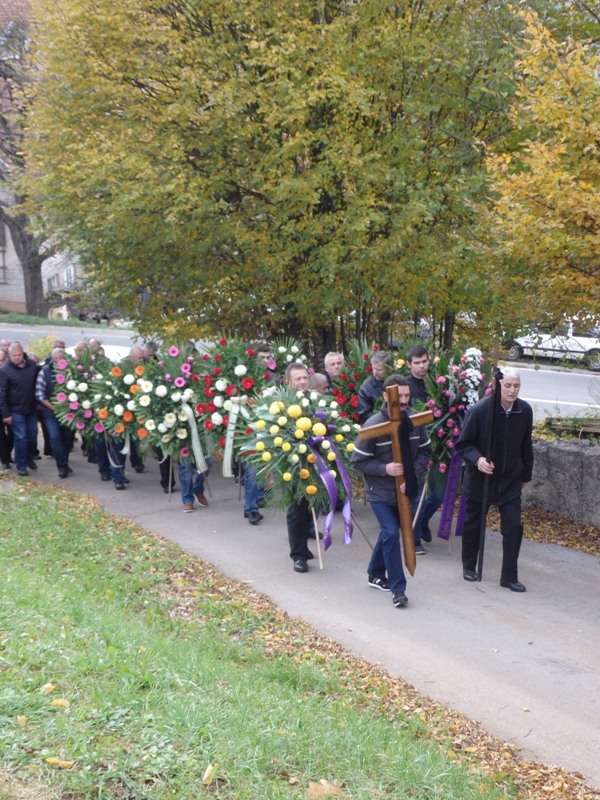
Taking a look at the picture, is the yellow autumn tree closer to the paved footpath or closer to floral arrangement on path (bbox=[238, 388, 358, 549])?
floral arrangement on path (bbox=[238, 388, 358, 549])

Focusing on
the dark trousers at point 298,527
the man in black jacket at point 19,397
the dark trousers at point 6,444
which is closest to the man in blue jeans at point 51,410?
the man in black jacket at point 19,397

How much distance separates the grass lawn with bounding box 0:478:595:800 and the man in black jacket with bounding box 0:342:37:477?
5.45m

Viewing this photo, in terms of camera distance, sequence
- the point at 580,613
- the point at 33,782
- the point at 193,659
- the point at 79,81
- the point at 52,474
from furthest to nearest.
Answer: the point at 52,474, the point at 79,81, the point at 580,613, the point at 193,659, the point at 33,782

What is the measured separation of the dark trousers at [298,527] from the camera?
8.66m

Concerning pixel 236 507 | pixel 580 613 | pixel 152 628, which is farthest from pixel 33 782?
pixel 236 507

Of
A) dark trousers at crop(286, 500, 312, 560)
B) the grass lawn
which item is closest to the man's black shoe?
dark trousers at crop(286, 500, 312, 560)

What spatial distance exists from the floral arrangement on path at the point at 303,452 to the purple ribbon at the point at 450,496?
122 cm

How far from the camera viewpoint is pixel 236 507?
1122cm

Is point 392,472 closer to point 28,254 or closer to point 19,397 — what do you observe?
point 19,397

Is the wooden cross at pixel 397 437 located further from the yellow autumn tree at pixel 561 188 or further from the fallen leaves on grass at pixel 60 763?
the fallen leaves on grass at pixel 60 763

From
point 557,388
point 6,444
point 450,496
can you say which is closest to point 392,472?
point 450,496

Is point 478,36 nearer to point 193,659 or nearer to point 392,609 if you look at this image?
point 392,609

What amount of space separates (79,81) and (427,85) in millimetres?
4744

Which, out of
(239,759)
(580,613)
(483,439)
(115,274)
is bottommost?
(580,613)
